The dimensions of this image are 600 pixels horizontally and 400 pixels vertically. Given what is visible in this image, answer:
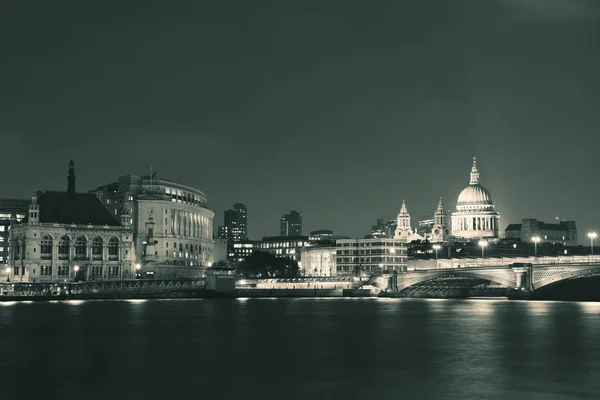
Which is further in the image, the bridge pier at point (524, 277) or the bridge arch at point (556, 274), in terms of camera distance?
the bridge pier at point (524, 277)

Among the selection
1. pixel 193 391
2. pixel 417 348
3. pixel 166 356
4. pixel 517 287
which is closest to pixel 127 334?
pixel 166 356

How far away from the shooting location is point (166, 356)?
56750 millimetres

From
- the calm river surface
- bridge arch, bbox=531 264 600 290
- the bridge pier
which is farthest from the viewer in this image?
the bridge pier

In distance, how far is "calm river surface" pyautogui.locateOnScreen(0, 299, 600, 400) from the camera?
4119 centimetres

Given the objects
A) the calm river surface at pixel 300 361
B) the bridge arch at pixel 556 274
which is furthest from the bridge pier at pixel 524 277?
the calm river surface at pixel 300 361

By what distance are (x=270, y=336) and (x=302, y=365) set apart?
23080mm

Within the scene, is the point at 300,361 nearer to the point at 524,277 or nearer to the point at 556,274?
the point at 556,274

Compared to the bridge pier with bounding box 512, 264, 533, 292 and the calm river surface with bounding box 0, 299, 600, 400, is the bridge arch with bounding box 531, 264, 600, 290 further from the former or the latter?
the calm river surface with bounding box 0, 299, 600, 400

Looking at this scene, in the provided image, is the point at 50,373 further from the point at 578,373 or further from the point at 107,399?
the point at 578,373

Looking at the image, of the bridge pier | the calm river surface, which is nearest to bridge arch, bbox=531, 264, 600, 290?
the bridge pier

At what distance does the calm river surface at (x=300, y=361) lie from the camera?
41.2m

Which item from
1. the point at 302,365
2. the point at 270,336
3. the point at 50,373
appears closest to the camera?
→ the point at 50,373

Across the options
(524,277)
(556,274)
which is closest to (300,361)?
(556,274)

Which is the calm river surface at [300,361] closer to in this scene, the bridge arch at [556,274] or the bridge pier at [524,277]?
the bridge arch at [556,274]
